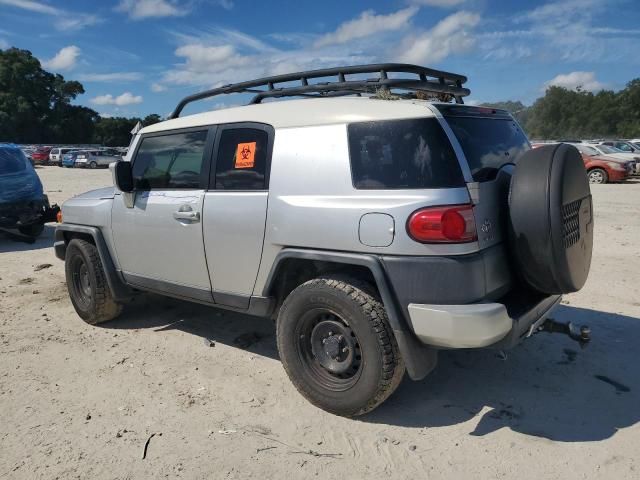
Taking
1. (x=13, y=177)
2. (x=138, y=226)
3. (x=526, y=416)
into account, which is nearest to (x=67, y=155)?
(x=13, y=177)

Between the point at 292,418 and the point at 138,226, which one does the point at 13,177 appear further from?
the point at 292,418

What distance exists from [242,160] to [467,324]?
1.89 metres

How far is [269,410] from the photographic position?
340cm

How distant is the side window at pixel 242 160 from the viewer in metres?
3.56

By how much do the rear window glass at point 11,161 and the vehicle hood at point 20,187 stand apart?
72 mm

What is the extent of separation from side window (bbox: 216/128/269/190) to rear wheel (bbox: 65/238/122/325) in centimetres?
177

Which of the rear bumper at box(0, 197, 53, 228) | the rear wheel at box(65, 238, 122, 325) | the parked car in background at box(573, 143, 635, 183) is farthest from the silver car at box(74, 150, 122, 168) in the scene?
the rear wheel at box(65, 238, 122, 325)

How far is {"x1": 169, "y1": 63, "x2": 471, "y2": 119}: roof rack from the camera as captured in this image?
3.48 meters

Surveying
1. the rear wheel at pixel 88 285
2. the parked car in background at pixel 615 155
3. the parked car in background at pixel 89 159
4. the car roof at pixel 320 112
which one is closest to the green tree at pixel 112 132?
the parked car in background at pixel 89 159

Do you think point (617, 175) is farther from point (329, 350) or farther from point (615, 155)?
point (329, 350)

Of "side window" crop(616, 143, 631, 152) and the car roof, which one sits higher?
the car roof

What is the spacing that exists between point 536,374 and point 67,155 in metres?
41.4

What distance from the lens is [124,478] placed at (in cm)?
274

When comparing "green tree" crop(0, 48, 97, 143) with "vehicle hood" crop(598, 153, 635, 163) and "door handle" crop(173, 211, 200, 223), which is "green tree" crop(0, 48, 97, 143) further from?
"door handle" crop(173, 211, 200, 223)
